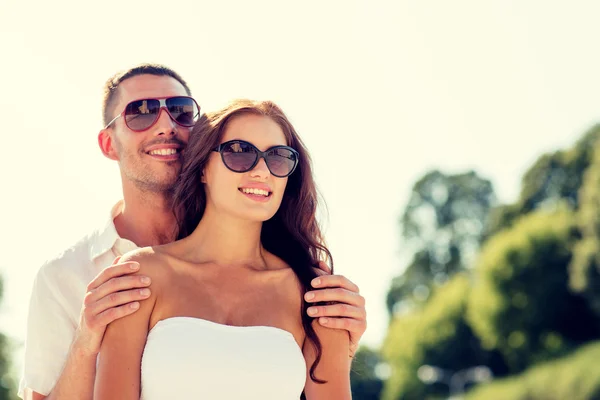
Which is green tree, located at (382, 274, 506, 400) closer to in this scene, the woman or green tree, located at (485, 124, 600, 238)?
green tree, located at (485, 124, 600, 238)

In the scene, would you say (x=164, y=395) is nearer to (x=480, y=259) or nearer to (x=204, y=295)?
(x=204, y=295)

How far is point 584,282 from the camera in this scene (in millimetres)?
44938

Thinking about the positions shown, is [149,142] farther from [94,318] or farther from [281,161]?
[94,318]

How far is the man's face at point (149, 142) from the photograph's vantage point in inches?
241

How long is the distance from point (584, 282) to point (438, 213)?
21.4 meters

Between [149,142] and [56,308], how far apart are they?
1.04 meters

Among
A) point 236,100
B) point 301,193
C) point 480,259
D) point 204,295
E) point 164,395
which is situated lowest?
point 480,259

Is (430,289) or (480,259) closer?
(480,259)

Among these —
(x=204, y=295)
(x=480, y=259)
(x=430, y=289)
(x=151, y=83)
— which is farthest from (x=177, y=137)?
(x=430, y=289)

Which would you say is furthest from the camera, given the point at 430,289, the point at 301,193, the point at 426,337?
the point at 430,289

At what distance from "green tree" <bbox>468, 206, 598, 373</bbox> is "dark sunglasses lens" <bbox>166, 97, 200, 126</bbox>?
142 feet

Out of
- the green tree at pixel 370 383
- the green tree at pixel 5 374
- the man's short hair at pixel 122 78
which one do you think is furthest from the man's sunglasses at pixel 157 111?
the green tree at pixel 370 383

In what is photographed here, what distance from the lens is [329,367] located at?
5.12 meters

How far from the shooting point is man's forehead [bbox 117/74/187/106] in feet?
21.2
